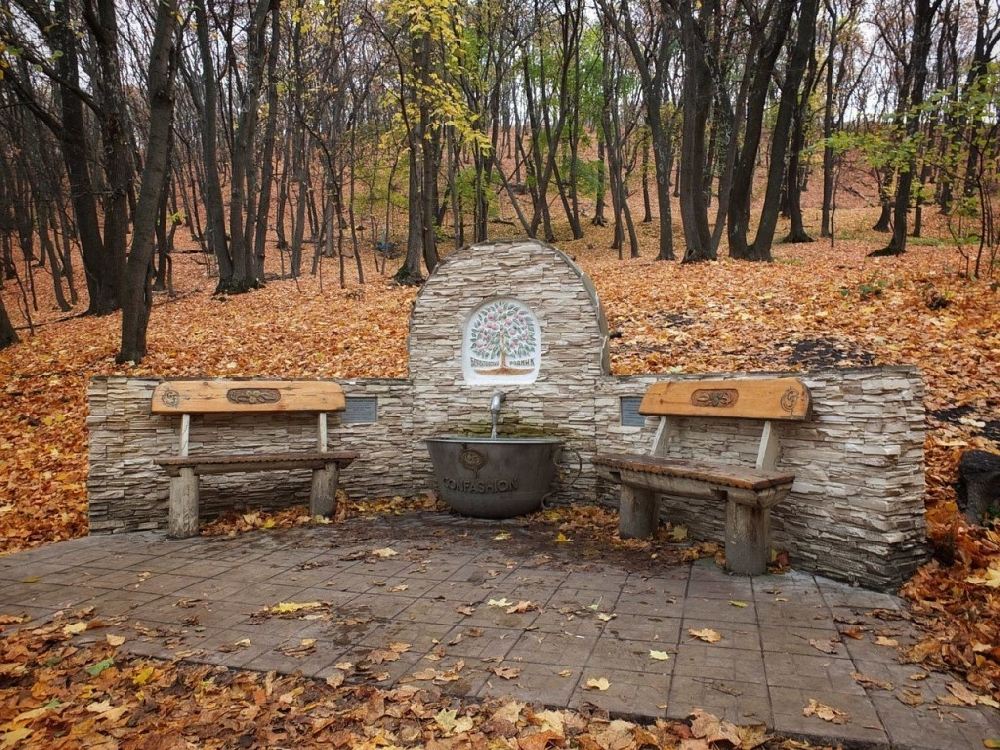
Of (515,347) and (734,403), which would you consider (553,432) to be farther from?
(734,403)

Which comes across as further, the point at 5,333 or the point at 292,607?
the point at 5,333

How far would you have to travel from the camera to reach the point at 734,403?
4.26 meters

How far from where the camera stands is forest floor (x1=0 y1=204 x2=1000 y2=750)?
2990mm

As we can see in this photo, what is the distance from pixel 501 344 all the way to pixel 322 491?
2.08 meters

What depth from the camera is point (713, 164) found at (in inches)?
857

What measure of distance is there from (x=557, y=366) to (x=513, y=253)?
114 centimetres

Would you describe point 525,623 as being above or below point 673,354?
below

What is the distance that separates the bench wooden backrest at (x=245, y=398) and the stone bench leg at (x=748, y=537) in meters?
3.40

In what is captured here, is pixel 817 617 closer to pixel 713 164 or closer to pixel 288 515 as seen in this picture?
pixel 288 515

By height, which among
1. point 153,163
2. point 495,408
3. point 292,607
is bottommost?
point 292,607

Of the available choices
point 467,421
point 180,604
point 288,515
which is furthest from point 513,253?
point 180,604

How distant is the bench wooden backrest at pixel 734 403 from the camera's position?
12.8ft

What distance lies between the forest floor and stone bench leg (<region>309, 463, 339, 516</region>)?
1.94 metres

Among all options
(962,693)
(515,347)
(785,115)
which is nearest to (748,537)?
(962,693)
